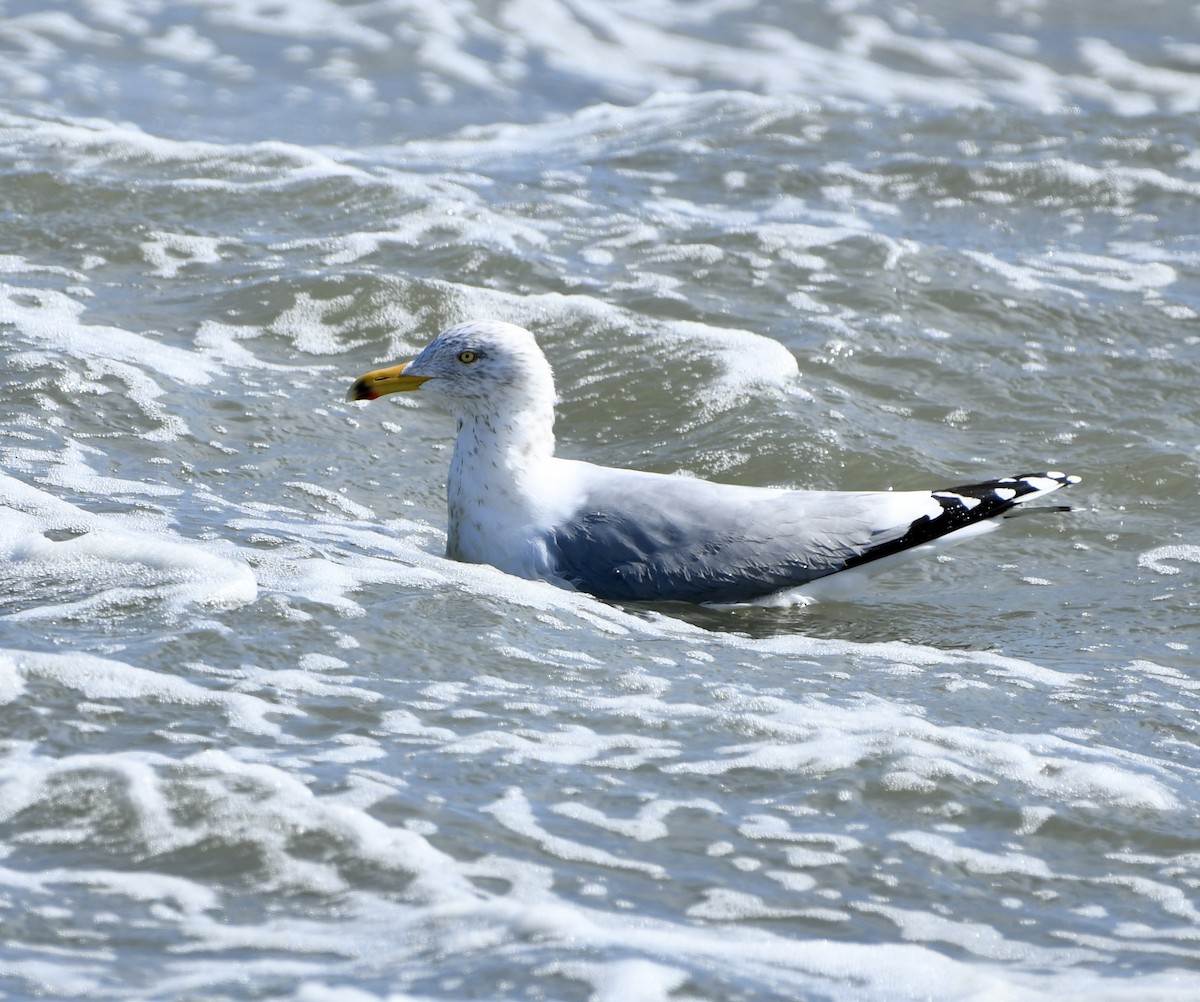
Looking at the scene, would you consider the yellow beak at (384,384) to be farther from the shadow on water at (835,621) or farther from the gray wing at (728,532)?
the shadow on water at (835,621)

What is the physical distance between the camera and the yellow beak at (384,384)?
6.15 meters

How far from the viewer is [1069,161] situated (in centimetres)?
1091

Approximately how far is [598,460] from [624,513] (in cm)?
152

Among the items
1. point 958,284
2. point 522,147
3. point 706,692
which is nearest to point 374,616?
point 706,692

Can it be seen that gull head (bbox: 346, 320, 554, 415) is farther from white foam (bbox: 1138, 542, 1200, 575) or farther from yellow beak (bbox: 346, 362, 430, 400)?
white foam (bbox: 1138, 542, 1200, 575)

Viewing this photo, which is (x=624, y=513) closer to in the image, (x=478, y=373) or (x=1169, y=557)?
(x=478, y=373)

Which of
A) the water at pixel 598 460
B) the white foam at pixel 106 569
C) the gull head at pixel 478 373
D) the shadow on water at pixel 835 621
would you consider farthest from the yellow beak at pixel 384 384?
the shadow on water at pixel 835 621

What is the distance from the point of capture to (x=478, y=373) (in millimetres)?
6121

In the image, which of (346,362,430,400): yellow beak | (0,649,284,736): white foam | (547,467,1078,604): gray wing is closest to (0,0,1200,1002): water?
(0,649,284,736): white foam

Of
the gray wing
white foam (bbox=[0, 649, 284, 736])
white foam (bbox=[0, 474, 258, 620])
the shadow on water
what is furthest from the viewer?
the gray wing

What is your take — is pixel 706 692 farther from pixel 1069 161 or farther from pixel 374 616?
pixel 1069 161

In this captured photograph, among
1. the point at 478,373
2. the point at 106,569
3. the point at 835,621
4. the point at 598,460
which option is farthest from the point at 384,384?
the point at 835,621

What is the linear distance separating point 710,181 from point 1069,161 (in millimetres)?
2303

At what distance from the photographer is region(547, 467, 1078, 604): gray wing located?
561 cm
